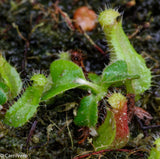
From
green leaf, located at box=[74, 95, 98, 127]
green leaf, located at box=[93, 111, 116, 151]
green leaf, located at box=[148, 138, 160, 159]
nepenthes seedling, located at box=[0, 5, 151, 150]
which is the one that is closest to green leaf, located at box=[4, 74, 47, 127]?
nepenthes seedling, located at box=[0, 5, 151, 150]

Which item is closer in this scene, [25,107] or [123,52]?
[25,107]

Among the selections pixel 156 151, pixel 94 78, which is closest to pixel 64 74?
pixel 94 78

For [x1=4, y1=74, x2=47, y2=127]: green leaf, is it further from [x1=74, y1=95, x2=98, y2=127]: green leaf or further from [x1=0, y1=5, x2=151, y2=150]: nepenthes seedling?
[x1=74, y1=95, x2=98, y2=127]: green leaf

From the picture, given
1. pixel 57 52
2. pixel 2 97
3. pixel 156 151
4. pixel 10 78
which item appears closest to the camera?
pixel 156 151

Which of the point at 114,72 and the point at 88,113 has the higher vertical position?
the point at 114,72

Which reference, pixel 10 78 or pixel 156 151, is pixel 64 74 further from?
pixel 156 151

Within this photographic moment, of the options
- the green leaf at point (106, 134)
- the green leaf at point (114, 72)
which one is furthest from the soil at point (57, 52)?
the green leaf at point (114, 72)
